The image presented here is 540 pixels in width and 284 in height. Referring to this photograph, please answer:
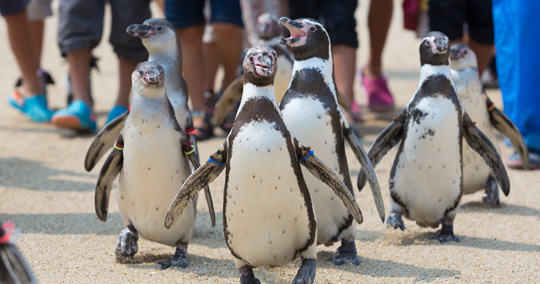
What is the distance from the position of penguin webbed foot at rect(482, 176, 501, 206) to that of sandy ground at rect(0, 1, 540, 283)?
0.04 meters

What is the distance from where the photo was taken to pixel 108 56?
1016cm

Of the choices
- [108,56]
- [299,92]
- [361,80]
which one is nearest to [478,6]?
[361,80]

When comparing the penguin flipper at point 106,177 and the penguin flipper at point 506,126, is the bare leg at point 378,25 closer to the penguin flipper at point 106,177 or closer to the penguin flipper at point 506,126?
the penguin flipper at point 506,126

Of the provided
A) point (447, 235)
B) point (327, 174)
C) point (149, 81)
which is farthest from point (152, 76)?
point (447, 235)

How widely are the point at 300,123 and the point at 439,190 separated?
2.37 feet

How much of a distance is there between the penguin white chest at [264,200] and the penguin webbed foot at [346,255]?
1.15 feet

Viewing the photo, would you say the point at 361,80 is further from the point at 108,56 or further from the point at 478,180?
the point at 108,56

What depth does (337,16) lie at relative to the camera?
5184 mm

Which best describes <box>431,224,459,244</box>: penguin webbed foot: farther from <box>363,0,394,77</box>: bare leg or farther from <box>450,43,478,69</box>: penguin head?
<box>363,0,394,77</box>: bare leg

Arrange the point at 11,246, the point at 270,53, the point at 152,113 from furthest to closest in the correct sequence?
the point at 152,113 → the point at 270,53 → the point at 11,246

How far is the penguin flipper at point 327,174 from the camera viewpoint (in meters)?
2.48

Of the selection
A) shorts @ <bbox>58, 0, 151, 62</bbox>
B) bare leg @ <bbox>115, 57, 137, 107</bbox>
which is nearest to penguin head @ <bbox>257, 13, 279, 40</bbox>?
shorts @ <bbox>58, 0, 151, 62</bbox>

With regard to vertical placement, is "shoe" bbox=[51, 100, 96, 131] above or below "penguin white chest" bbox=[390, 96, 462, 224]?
below

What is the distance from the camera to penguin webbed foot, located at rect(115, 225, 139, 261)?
2.87m
